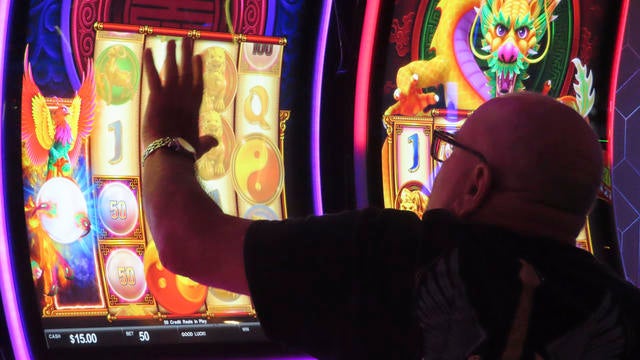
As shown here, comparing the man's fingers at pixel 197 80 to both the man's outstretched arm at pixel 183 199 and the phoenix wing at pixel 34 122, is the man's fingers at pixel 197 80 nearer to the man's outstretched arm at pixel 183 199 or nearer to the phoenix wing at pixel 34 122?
the man's outstretched arm at pixel 183 199

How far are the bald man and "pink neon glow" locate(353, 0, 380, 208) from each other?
40.3 inches

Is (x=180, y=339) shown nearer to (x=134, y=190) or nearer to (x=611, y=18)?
(x=134, y=190)

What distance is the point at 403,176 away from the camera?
2.16 m

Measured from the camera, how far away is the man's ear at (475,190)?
102cm

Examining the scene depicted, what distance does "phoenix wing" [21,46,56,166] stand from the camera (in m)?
1.79

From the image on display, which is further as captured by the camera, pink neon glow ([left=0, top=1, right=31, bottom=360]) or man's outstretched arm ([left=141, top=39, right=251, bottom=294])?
pink neon glow ([left=0, top=1, right=31, bottom=360])

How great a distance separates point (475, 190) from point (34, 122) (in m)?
1.11

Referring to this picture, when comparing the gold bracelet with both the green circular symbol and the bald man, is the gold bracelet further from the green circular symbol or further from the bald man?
the green circular symbol

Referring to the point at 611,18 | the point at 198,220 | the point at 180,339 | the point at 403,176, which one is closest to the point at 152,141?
the point at 198,220

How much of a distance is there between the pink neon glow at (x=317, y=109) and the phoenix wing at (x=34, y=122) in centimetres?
60

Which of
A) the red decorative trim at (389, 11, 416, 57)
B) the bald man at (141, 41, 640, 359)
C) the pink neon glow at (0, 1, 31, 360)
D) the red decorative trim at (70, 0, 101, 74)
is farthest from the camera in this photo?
the red decorative trim at (389, 11, 416, 57)

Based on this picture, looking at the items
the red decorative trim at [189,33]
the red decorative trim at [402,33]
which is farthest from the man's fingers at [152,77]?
the red decorative trim at [402,33]

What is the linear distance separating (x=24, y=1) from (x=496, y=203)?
114cm

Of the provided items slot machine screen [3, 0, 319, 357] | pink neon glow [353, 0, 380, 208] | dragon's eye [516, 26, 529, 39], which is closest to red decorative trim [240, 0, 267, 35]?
slot machine screen [3, 0, 319, 357]
